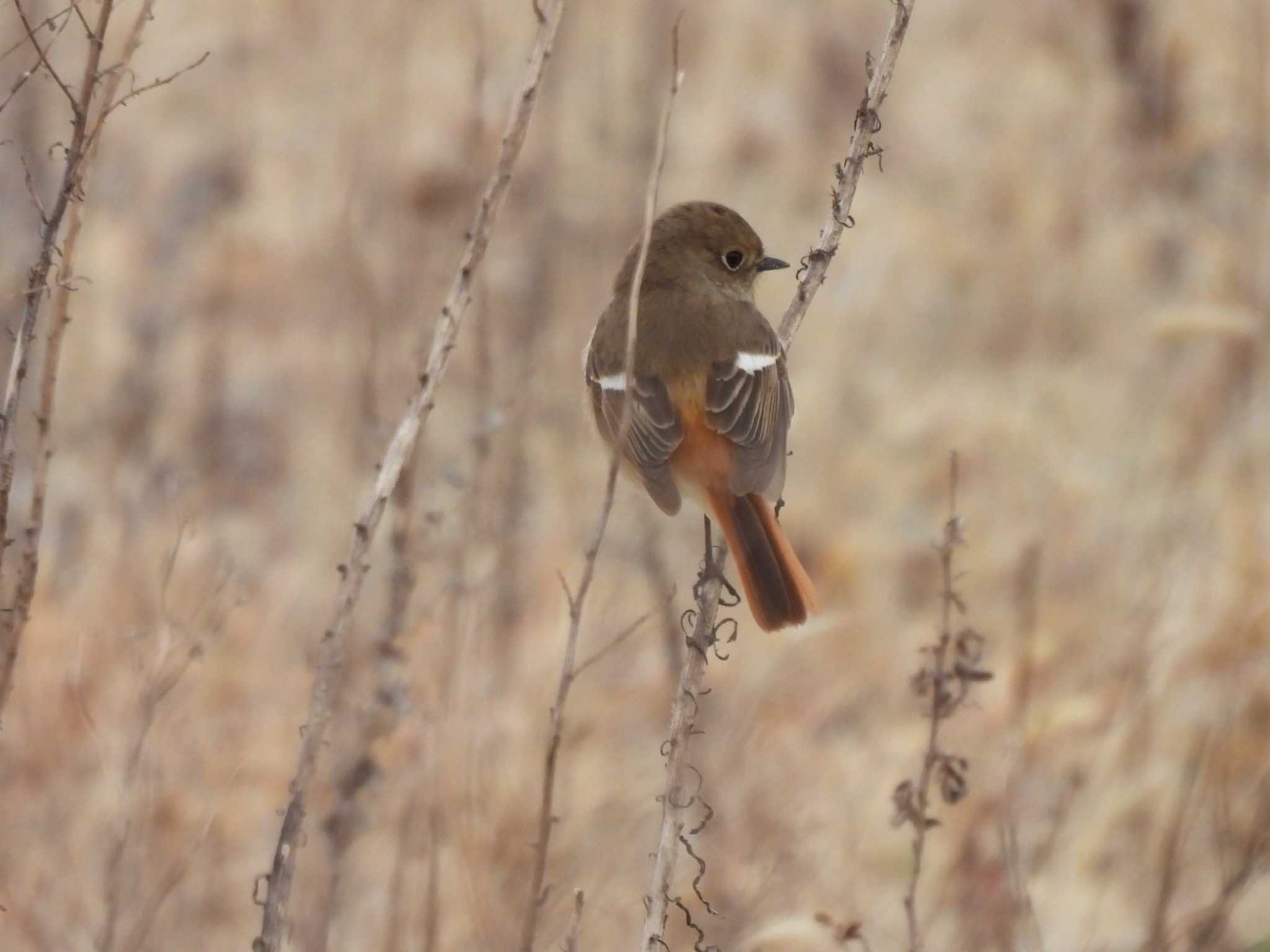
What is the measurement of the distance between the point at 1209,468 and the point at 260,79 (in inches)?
175

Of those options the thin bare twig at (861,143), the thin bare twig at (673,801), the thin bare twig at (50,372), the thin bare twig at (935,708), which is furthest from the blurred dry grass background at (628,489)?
the thin bare twig at (861,143)

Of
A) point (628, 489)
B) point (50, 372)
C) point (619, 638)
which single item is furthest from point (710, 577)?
point (628, 489)

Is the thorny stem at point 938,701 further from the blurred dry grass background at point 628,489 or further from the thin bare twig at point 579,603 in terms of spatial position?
the thin bare twig at point 579,603

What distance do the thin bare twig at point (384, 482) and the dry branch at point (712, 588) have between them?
42 centimetres

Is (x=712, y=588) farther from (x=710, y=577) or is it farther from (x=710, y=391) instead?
(x=710, y=391)

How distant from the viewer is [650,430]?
3.14 m

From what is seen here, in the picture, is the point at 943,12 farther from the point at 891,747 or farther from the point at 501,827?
the point at 501,827

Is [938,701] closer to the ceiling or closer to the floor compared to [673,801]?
closer to the ceiling

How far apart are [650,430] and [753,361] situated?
250mm

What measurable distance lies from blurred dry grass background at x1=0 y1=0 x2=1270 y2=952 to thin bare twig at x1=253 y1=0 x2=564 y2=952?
36 centimetres

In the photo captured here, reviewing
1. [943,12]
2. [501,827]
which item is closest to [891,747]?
[501,827]

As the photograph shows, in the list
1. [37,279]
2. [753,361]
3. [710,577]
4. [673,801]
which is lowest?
[673,801]

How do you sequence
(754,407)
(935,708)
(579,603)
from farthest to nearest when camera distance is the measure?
(754,407), (935,708), (579,603)

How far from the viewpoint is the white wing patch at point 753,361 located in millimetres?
3168
